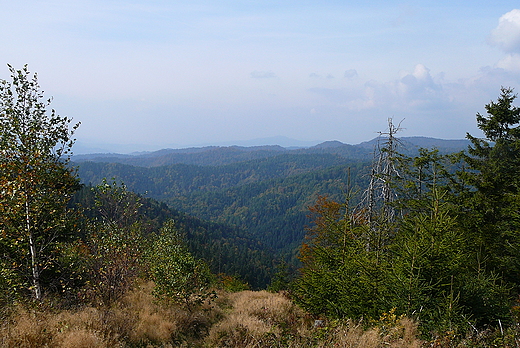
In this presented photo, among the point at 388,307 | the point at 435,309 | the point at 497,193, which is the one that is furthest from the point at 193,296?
the point at 497,193

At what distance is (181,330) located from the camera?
343 inches

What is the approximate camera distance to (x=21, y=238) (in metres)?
7.26

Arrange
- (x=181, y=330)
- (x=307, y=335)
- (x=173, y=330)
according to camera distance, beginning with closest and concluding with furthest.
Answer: (x=307, y=335)
(x=173, y=330)
(x=181, y=330)

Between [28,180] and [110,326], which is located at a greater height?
[28,180]

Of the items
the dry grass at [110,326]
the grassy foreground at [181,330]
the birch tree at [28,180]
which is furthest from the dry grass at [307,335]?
the birch tree at [28,180]

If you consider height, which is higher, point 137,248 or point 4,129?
point 4,129

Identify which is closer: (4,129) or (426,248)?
(426,248)

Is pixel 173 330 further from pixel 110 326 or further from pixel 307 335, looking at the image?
pixel 307 335

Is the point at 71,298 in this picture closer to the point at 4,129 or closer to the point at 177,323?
the point at 177,323

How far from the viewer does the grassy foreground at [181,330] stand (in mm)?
5746

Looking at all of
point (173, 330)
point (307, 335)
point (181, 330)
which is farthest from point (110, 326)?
point (307, 335)

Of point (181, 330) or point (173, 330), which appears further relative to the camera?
point (181, 330)

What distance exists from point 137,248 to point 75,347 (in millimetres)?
4434

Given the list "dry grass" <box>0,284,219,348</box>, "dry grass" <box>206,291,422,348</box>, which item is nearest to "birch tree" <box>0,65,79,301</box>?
"dry grass" <box>0,284,219,348</box>
